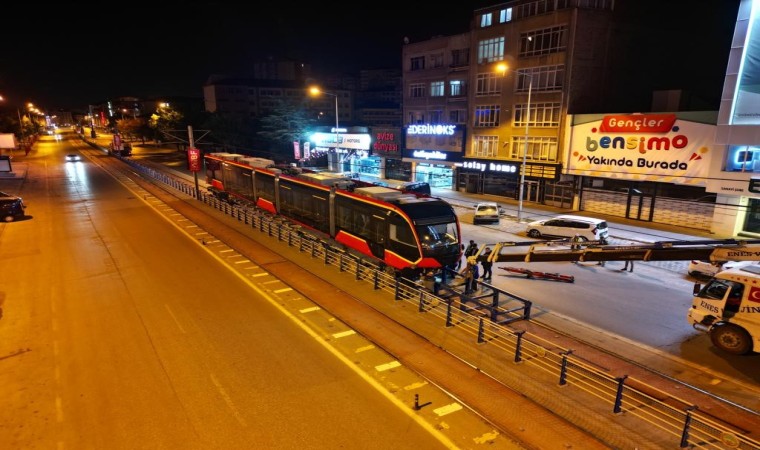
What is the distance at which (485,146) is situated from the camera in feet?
139

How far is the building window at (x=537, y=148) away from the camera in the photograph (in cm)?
3684

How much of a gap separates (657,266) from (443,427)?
58.2ft

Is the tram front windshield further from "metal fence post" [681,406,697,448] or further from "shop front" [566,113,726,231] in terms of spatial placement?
"shop front" [566,113,726,231]

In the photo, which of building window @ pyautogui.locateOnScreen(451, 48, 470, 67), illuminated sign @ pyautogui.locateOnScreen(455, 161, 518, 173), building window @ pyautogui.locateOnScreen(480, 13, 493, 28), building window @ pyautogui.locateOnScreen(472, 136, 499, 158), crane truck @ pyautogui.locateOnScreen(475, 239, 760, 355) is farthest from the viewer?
building window @ pyautogui.locateOnScreen(451, 48, 470, 67)

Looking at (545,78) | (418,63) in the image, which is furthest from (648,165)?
(418,63)

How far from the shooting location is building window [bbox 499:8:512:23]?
3931 cm

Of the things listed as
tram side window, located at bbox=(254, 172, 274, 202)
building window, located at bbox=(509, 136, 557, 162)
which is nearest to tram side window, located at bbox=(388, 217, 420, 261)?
tram side window, located at bbox=(254, 172, 274, 202)

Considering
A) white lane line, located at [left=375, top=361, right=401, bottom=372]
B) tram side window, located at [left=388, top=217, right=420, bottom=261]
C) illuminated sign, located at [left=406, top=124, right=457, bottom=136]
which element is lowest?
white lane line, located at [left=375, top=361, right=401, bottom=372]

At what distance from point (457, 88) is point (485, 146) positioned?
794cm

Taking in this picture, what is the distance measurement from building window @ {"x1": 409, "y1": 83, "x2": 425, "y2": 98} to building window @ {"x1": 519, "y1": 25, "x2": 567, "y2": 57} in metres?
13.9

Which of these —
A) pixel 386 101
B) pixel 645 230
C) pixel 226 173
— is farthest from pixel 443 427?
pixel 386 101

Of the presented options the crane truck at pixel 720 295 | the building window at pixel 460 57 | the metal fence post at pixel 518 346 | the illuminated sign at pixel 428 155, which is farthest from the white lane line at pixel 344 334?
the building window at pixel 460 57

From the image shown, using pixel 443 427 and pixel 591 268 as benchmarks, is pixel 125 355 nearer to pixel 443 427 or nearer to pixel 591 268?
pixel 443 427

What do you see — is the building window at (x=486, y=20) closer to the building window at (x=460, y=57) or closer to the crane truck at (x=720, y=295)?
the building window at (x=460, y=57)
